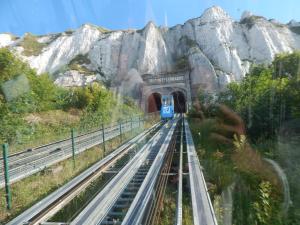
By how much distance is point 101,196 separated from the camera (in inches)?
277

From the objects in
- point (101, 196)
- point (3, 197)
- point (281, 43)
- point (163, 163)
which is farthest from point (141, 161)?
point (281, 43)

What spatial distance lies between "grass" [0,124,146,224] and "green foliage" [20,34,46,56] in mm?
61081

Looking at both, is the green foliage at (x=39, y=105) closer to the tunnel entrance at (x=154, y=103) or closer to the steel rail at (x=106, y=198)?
the steel rail at (x=106, y=198)

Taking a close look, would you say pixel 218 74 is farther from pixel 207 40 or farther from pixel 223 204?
pixel 223 204

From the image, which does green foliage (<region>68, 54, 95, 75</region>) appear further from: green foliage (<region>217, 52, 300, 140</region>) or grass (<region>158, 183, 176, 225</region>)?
grass (<region>158, 183, 176, 225</region>)

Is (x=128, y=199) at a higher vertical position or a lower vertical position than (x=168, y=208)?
higher

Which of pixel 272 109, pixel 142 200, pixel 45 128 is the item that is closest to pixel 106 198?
pixel 142 200

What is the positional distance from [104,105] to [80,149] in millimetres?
13646

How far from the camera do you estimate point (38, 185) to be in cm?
808

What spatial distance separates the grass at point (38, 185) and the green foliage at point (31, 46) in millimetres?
61081

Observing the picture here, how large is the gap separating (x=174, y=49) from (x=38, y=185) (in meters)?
60.4

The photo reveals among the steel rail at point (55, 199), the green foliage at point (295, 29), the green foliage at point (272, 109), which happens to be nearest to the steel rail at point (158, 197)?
the steel rail at point (55, 199)

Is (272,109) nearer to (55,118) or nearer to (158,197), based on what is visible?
(158,197)

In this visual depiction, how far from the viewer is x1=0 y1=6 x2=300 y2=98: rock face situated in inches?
2142
